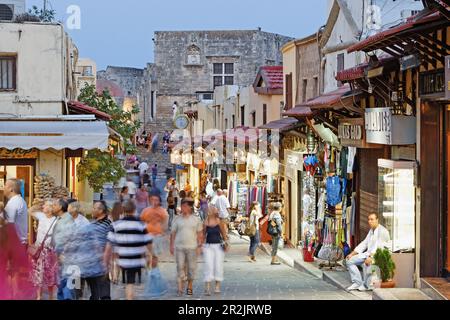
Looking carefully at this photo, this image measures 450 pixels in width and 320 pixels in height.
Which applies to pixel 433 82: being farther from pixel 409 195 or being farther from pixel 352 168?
pixel 352 168

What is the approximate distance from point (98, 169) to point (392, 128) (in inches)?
561

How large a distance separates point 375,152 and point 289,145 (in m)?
10.3

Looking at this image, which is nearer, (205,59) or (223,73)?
(205,59)

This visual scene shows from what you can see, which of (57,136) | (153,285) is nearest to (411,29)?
(153,285)

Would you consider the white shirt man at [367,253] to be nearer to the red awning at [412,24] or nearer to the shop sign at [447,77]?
the red awning at [412,24]

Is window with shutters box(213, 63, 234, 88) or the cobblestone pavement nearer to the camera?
the cobblestone pavement

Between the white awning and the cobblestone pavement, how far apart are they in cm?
287

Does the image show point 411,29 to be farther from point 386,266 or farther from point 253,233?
point 253,233

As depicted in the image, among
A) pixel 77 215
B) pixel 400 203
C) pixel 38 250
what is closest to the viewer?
pixel 38 250

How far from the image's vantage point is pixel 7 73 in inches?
913

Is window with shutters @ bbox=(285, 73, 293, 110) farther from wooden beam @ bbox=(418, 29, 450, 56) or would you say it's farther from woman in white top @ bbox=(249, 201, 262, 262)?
wooden beam @ bbox=(418, 29, 450, 56)

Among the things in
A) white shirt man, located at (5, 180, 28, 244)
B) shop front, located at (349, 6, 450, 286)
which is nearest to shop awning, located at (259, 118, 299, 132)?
shop front, located at (349, 6, 450, 286)

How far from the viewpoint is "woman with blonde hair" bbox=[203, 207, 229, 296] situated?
15.8m

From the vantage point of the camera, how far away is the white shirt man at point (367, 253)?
52.1 ft
